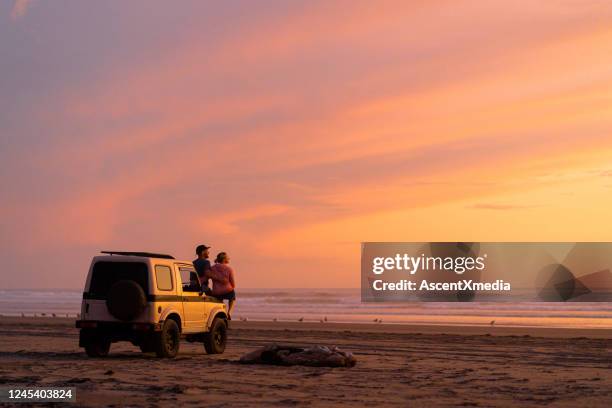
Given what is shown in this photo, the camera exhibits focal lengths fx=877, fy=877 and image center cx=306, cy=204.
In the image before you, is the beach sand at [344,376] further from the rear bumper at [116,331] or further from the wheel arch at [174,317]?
the wheel arch at [174,317]

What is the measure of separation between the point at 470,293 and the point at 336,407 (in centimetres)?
5425

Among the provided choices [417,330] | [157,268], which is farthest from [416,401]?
[417,330]

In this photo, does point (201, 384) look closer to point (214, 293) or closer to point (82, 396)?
point (82, 396)

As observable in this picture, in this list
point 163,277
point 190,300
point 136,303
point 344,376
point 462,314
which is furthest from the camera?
point 462,314

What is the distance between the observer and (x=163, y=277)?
19.1m

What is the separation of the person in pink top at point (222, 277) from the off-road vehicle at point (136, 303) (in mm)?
1535

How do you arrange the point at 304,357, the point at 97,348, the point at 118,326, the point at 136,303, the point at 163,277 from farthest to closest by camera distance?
1. the point at 97,348
2. the point at 163,277
3. the point at 118,326
4. the point at 136,303
5. the point at 304,357

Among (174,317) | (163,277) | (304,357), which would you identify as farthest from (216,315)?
(304,357)

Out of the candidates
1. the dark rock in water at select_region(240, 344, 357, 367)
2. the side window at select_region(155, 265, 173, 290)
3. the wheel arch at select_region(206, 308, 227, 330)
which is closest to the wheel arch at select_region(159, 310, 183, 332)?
the side window at select_region(155, 265, 173, 290)

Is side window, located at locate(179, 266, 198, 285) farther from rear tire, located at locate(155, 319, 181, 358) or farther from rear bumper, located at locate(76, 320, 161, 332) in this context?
rear bumper, located at locate(76, 320, 161, 332)

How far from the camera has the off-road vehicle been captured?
1864 cm

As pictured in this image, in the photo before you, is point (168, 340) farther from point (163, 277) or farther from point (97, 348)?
point (97, 348)

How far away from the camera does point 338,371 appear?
16.9 m

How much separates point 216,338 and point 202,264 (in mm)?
1835
